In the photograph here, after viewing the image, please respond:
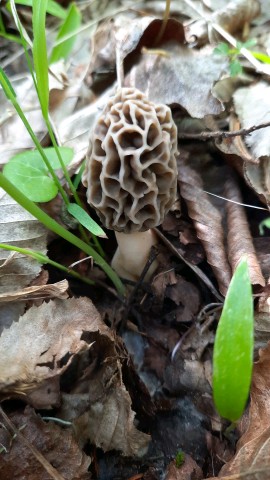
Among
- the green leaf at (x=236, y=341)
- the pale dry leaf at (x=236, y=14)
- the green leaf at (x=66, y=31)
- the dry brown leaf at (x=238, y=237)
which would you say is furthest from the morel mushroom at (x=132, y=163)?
the pale dry leaf at (x=236, y=14)

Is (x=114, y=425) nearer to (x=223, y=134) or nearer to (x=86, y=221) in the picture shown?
(x=86, y=221)

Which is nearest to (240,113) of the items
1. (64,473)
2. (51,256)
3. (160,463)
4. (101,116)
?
(101,116)

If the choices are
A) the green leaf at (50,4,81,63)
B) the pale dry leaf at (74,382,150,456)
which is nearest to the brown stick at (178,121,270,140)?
the green leaf at (50,4,81,63)

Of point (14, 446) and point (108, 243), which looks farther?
point (108, 243)

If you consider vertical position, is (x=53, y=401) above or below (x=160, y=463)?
above

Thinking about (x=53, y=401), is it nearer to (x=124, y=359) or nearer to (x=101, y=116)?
(x=124, y=359)
